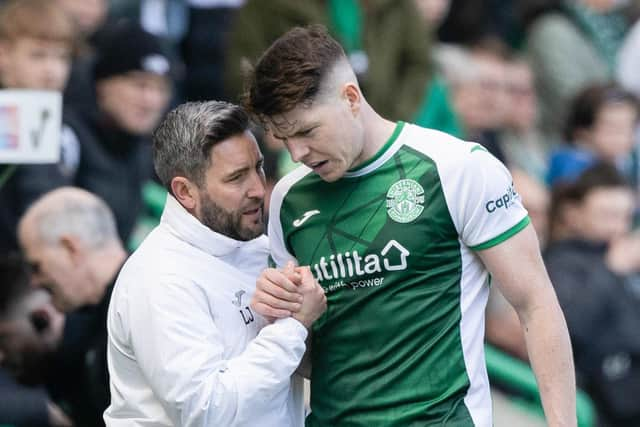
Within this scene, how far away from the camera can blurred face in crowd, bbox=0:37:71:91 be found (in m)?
6.34

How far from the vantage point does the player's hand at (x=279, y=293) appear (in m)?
3.99

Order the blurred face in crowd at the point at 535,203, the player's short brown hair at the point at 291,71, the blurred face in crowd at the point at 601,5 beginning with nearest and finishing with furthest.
Answer: the player's short brown hair at the point at 291,71 < the blurred face in crowd at the point at 535,203 < the blurred face in crowd at the point at 601,5

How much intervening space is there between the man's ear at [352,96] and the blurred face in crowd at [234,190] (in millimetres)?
330

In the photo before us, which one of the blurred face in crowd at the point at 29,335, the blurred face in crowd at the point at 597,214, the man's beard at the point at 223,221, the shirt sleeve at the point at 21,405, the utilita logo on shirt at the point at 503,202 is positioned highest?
the utilita logo on shirt at the point at 503,202

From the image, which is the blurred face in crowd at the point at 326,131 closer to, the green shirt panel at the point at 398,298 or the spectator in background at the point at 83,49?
the green shirt panel at the point at 398,298

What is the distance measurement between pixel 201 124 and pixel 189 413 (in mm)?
805

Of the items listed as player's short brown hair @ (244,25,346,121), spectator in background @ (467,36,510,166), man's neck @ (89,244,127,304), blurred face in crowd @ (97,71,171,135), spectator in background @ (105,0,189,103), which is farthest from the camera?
spectator in background @ (467,36,510,166)

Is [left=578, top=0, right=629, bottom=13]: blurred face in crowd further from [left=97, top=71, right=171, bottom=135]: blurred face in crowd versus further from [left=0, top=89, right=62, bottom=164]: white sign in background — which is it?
[left=0, top=89, right=62, bottom=164]: white sign in background

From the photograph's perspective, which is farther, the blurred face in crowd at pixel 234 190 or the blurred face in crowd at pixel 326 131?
the blurred face in crowd at pixel 234 190

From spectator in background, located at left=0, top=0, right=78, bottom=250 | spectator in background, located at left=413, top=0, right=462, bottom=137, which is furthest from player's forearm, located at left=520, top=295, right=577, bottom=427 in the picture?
spectator in background, located at left=413, top=0, right=462, bottom=137

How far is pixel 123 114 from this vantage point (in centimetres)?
696

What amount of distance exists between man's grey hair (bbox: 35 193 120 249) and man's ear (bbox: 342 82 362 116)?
6.79 feet

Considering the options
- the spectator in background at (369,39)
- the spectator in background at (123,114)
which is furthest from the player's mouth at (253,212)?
the spectator in background at (369,39)

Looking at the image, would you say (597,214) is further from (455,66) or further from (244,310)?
(244,310)
